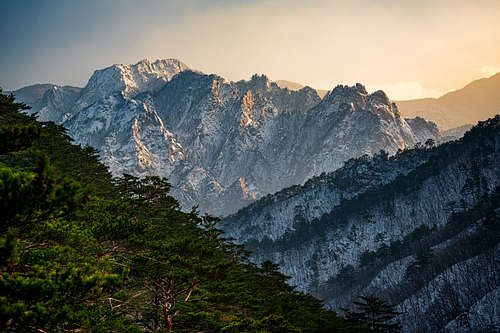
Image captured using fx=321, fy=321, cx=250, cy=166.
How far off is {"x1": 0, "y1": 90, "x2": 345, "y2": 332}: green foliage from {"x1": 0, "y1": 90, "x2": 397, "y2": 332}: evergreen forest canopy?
0.05 meters

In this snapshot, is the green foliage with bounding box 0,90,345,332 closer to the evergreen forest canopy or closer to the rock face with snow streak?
the evergreen forest canopy

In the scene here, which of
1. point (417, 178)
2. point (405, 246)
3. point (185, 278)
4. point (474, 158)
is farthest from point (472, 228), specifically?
point (185, 278)

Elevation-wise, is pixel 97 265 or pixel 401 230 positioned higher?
pixel 97 265

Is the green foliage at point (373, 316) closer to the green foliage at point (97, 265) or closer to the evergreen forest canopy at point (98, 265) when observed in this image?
the evergreen forest canopy at point (98, 265)

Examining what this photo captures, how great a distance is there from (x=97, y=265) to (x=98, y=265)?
27 centimetres

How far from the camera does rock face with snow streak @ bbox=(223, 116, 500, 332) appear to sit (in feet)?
265

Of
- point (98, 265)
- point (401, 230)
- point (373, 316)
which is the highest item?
point (98, 265)

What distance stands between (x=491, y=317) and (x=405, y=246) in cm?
7510

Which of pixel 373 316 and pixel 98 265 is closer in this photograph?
pixel 98 265

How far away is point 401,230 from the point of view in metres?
147

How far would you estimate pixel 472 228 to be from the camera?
102 meters

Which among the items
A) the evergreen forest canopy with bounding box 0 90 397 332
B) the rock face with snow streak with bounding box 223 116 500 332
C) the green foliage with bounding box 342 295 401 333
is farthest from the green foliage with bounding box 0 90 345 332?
the rock face with snow streak with bounding box 223 116 500 332

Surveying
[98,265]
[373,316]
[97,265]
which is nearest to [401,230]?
[373,316]

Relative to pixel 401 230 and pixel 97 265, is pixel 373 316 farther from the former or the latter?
pixel 401 230
